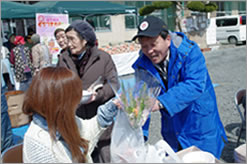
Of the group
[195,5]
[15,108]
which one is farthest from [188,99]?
[195,5]

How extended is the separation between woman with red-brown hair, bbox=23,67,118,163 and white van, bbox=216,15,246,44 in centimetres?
1682

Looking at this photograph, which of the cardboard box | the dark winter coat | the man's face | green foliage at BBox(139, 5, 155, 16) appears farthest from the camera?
green foliage at BBox(139, 5, 155, 16)

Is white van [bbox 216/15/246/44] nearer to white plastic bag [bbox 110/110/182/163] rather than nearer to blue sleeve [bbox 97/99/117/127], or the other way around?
blue sleeve [bbox 97/99/117/127]

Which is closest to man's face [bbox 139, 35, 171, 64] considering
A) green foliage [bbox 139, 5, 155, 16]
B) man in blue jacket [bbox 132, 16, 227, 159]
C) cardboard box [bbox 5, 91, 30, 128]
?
man in blue jacket [bbox 132, 16, 227, 159]

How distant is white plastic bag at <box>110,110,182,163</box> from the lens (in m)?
1.27

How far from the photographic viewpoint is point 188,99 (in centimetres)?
169

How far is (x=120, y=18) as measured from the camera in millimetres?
15625

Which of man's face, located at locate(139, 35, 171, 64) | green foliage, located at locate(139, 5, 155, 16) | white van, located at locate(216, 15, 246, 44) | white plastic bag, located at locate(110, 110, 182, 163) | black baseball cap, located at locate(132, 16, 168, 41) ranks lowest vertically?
white plastic bag, located at locate(110, 110, 182, 163)

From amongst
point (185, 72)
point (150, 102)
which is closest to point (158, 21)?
point (185, 72)

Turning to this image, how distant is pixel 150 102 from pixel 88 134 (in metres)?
0.51

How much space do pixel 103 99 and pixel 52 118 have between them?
0.94 m

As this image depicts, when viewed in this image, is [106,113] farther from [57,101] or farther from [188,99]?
[188,99]

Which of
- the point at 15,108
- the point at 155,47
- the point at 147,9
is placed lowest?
the point at 15,108

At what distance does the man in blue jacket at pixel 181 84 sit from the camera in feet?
5.54
